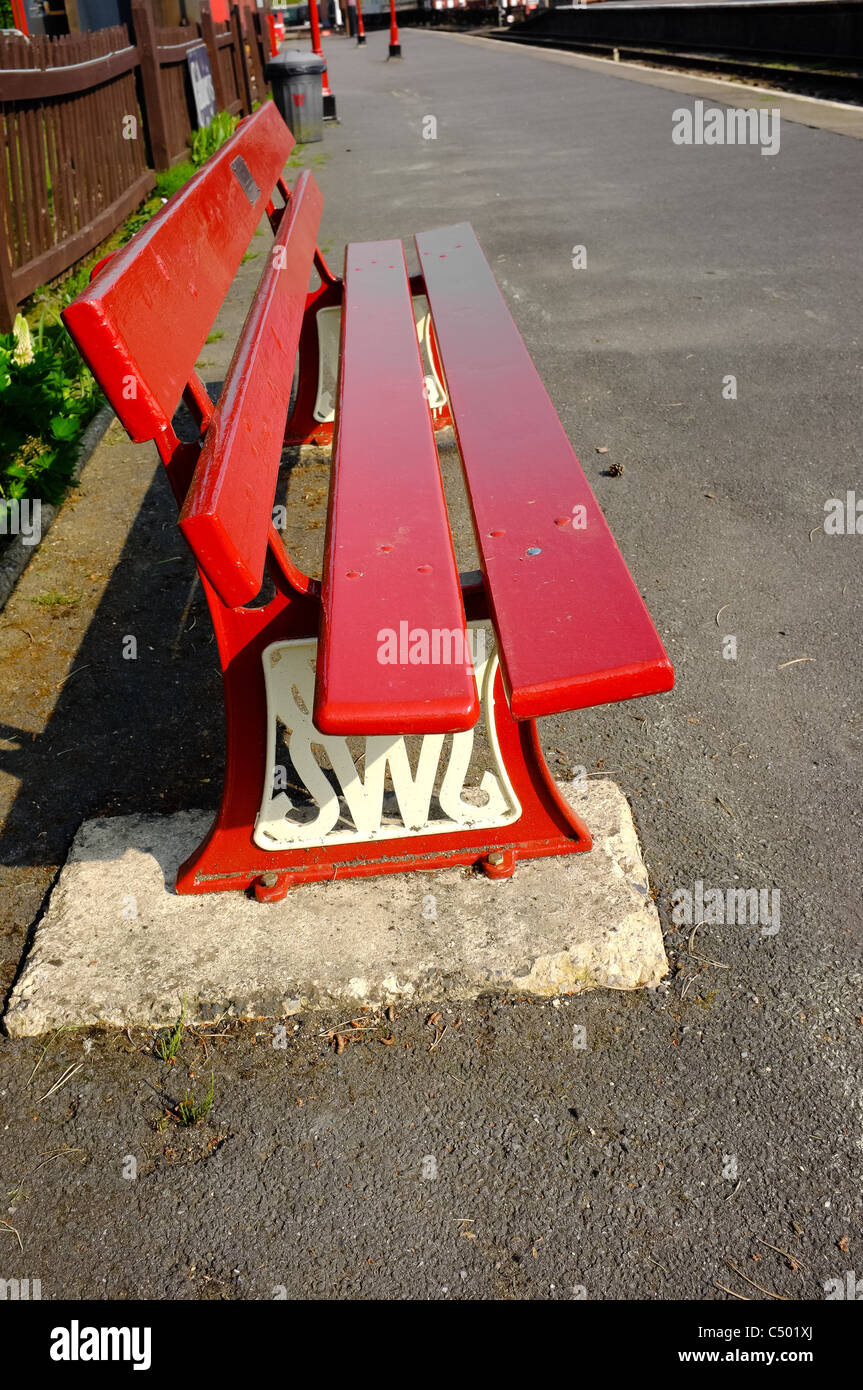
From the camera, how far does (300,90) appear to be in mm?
12359

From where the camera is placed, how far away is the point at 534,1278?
1.75 meters

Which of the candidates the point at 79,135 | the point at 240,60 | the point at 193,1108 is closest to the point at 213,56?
the point at 240,60

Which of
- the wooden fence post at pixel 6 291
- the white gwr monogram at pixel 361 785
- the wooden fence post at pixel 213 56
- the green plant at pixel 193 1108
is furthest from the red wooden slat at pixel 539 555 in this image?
the wooden fence post at pixel 213 56

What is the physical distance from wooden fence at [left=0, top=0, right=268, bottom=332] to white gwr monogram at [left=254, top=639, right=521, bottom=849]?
3.97 meters

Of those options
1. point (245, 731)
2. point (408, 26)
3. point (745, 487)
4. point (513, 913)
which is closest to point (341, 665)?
point (245, 731)

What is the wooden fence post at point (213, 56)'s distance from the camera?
488 inches

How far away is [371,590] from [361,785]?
0.52 m

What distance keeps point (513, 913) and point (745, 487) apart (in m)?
2.39

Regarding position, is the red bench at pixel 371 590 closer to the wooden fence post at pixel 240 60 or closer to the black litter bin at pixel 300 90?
the black litter bin at pixel 300 90

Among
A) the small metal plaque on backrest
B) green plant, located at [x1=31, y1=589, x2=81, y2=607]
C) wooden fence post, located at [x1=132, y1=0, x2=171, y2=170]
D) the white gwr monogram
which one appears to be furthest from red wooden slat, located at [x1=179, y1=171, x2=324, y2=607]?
wooden fence post, located at [x1=132, y1=0, x2=171, y2=170]

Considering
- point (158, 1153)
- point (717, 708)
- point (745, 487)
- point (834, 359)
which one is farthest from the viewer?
point (834, 359)

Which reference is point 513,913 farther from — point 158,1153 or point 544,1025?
point 158,1153

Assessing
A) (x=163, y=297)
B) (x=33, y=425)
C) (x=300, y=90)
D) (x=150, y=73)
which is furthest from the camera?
(x=300, y=90)

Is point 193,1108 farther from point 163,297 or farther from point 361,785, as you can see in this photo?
point 163,297
